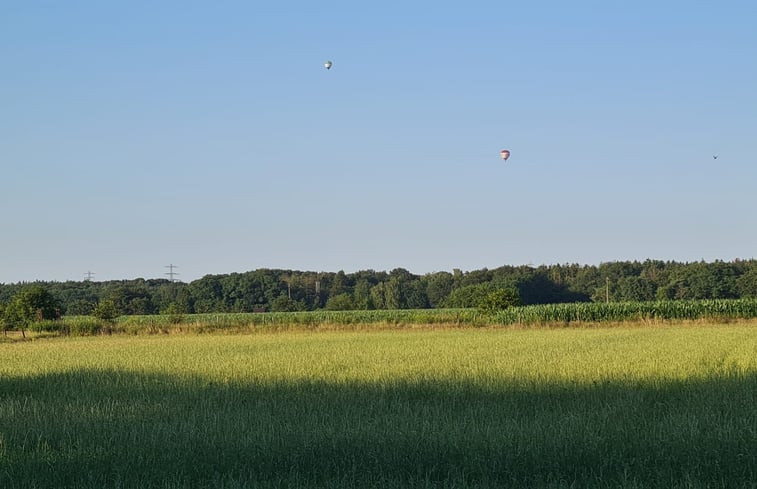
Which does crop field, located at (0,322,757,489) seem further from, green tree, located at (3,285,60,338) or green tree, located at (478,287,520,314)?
green tree, located at (3,285,60,338)

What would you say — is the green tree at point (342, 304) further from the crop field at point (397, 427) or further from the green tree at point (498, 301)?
the crop field at point (397, 427)

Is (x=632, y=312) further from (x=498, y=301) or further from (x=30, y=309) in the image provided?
(x=30, y=309)

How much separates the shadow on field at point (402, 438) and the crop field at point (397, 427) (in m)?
0.03

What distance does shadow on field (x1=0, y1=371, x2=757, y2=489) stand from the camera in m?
9.64

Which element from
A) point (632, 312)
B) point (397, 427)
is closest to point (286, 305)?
point (632, 312)

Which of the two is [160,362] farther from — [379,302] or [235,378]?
[379,302]

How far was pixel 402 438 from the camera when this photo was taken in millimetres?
11445

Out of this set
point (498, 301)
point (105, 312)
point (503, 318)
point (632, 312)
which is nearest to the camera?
point (503, 318)

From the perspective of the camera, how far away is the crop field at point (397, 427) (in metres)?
9.73

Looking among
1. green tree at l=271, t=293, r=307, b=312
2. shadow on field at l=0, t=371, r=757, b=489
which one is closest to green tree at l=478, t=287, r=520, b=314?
shadow on field at l=0, t=371, r=757, b=489

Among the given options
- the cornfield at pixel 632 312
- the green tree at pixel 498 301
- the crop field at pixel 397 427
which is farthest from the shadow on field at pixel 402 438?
the green tree at pixel 498 301

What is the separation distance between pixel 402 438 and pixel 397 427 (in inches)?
32.4

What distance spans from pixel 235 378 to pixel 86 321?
156 feet

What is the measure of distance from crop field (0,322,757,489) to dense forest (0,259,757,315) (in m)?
85.6
